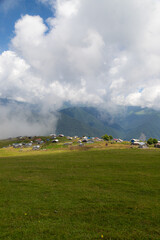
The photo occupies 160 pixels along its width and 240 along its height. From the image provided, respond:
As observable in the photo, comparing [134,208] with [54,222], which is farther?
[134,208]

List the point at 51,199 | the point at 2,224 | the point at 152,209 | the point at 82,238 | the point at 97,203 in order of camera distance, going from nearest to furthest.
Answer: the point at 82,238 < the point at 2,224 < the point at 152,209 < the point at 97,203 < the point at 51,199

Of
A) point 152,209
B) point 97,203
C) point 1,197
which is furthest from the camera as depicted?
point 1,197

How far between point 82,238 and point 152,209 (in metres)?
6.40

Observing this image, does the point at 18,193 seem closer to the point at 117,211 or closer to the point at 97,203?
the point at 97,203

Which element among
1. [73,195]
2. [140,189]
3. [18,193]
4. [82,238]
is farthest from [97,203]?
[18,193]

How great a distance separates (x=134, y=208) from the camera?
1170 centimetres

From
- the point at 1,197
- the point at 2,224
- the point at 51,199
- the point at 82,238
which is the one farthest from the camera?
the point at 1,197

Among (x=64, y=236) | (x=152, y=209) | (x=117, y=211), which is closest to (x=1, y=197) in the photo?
(x=64, y=236)

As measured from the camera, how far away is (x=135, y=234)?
8.91 meters

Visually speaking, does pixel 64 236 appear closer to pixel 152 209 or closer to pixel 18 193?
pixel 152 209

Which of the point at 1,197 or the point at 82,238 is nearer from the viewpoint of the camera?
the point at 82,238

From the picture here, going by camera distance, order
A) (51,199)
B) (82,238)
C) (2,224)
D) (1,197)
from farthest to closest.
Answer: (1,197) → (51,199) → (2,224) → (82,238)

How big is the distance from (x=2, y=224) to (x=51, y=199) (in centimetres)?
455

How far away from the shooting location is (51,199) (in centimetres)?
1373
